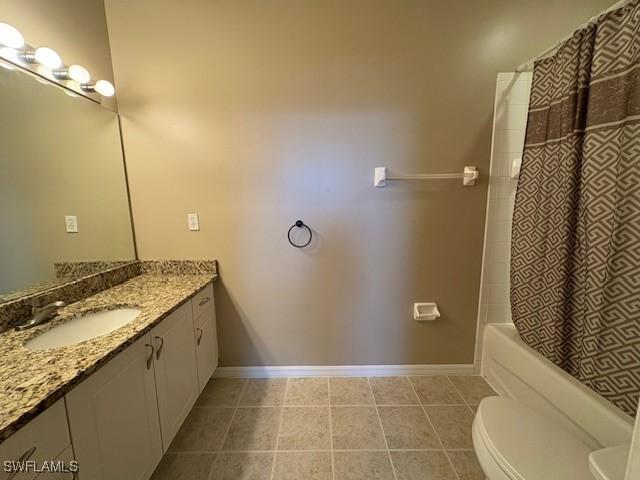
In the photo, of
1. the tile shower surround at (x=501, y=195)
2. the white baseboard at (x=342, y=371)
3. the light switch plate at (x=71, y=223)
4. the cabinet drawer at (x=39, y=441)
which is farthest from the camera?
the white baseboard at (x=342, y=371)

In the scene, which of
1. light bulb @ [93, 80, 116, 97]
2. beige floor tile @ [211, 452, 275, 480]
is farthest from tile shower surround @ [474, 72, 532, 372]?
light bulb @ [93, 80, 116, 97]

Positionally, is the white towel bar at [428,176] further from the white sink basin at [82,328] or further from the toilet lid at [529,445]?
the white sink basin at [82,328]

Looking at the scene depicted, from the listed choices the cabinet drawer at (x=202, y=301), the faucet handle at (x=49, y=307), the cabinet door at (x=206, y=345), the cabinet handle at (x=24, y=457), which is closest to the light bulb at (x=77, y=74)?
the faucet handle at (x=49, y=307)

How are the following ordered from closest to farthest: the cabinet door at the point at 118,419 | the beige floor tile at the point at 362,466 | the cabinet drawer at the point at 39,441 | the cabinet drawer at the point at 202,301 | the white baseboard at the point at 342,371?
the cabinet drawer at the point at 39,441
the cabinet door at the point at 118,419
the beige floor tile at the point at 362,466
the cabinet drawer at the point at 202,301
the white baseboard at the point at 342,371

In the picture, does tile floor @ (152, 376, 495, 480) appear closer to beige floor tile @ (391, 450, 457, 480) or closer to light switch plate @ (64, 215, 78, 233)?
beige floor tile @ (391, 450, 457, 480)

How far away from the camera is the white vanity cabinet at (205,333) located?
149 cm

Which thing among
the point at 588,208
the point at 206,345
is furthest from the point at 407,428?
the point at 588,208

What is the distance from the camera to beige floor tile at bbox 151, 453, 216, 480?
1.18 m

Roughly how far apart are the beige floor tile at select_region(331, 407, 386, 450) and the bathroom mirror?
1.71 m

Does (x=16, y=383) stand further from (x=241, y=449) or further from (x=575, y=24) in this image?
(x=575, y=24)

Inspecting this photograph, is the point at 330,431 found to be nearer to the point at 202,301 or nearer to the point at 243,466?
the point at 243,466

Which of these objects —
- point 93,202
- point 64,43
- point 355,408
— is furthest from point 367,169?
point 64,43

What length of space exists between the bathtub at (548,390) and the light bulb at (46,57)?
290 centimetres

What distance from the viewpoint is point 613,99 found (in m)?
1.00
